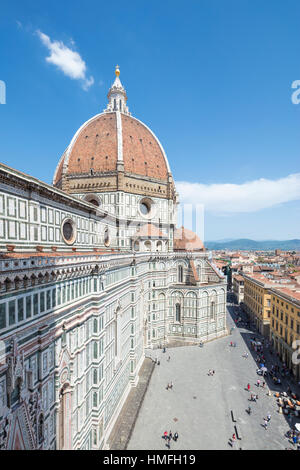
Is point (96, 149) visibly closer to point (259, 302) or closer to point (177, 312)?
point (177, 312)

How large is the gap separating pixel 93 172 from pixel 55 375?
28437 millimetres

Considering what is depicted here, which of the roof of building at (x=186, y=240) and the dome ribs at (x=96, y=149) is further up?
the dome ribs at (x=96, y=149)

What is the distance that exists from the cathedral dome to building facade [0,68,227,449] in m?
0.18

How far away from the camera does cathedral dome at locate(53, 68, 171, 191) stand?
3584 cm

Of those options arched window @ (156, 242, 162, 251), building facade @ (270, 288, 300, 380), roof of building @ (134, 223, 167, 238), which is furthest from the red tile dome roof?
building facade @ (270, 288, 300, 380)

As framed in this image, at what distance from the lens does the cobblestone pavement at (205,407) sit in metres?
17.9

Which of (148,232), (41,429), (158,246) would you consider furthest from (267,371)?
(41,429)

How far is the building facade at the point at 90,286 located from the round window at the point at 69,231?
0.38 feet

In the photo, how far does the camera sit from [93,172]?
1400 inches

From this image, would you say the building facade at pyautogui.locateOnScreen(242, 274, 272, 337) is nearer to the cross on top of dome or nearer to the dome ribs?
the dome ribs

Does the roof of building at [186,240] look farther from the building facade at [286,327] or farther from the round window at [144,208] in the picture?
the building facade at [286,327]

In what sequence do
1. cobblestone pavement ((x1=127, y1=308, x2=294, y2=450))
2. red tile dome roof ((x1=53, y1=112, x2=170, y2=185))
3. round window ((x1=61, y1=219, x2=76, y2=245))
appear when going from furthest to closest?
red tile dome roof ((x1=53, y1=112, x2=170, y2=185))
round window ((x1=61, y1=219, x2=76, y2=245))
cobblestone pavement ((x1=127, y1=308, x2=294, y2=450))

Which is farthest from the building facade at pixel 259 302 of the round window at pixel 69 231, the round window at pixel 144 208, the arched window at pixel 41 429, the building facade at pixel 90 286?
the arched window at pixel 41 429

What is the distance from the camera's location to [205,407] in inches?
856
